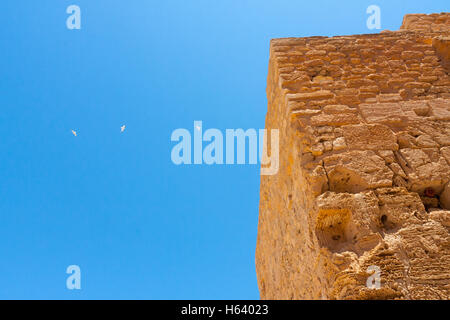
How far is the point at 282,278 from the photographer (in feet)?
11.8

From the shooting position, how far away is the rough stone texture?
2.15 meters

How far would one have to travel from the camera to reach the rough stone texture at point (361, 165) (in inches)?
84.5

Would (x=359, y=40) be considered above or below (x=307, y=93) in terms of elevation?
above

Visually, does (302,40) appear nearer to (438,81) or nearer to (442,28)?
(438,81)

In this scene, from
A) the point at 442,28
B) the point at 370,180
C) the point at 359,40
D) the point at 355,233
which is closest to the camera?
the point at 355,233

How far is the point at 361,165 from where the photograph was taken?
2.56 m
